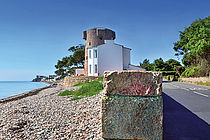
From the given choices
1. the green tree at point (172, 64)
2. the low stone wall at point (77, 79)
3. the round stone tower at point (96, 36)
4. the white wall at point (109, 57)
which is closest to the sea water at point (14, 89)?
the low stone wall at point (77, 79)

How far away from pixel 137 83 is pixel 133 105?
0.38 meters

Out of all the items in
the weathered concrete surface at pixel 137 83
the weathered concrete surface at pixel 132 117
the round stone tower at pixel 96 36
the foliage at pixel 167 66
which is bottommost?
the weathered concrete surface at pixel 132 117

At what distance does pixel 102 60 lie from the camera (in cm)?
3422

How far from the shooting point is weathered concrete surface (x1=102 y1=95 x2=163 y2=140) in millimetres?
2492

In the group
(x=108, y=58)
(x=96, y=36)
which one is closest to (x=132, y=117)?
(x=108, y=58)

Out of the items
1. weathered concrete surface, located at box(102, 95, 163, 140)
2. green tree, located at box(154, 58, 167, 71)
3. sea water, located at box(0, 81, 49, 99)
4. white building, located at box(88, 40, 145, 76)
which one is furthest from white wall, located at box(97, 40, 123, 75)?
weathered concrete surface, located at box(102, 95, 163, 140)

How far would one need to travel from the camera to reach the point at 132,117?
2541 mm

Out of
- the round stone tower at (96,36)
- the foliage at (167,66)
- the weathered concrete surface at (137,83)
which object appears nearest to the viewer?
the weathered concrete surface at (137,83)

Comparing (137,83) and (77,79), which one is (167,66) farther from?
(137,83)

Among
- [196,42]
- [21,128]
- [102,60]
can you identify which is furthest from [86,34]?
[21,128]

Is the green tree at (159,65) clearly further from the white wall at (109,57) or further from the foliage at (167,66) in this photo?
the white wall at (109,57)

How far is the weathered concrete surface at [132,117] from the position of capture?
98.1 inches

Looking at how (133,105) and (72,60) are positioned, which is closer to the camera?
(133,105)

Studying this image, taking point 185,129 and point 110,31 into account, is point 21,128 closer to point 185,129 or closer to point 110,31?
point 185,129
